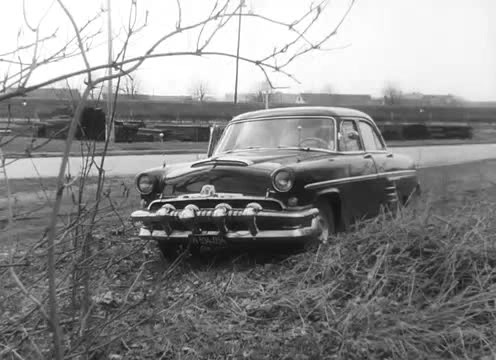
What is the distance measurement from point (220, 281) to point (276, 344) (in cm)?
131

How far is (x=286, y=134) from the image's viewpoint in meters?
6.83

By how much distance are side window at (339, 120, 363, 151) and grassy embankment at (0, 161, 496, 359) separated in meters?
1.91

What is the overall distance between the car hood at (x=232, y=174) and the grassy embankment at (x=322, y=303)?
81 centimetres

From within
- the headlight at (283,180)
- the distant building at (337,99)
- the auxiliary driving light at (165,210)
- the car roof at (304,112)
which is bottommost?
the auxiliary driving light at (165,210)

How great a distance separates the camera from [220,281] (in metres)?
4.65

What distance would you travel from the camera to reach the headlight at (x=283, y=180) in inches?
217

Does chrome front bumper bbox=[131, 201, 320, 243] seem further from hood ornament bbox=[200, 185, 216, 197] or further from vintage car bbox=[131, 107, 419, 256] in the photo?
hood ornament bbox=[200, 185, 216, 197]

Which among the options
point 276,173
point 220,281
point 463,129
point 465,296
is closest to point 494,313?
point 465,296

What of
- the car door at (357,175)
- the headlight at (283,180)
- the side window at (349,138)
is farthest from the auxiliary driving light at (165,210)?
the side window at (349,138)

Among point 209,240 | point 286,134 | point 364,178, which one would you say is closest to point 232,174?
point 209,240

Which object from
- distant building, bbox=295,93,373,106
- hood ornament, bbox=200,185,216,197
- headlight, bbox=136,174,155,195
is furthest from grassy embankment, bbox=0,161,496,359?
distant building, bbox=295,93,373,106

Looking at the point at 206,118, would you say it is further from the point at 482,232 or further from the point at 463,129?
the point at 482,232

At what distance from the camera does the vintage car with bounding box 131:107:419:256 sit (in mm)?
5426

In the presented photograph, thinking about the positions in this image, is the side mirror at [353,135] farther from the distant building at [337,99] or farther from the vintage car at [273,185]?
the distant building at [337,99]
